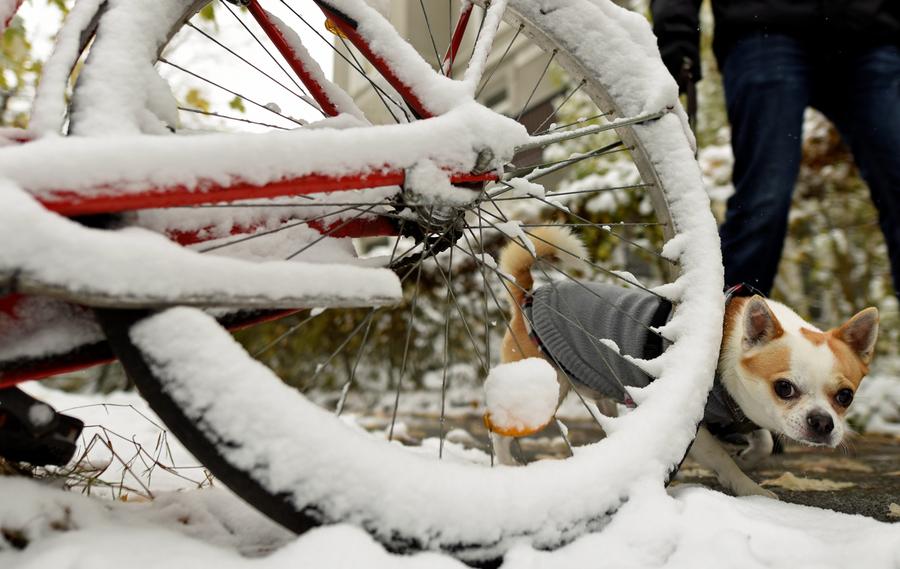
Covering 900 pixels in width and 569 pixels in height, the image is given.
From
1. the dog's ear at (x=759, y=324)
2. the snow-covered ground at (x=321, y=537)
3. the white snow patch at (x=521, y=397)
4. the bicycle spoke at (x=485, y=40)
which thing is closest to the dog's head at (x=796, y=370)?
the dog's ear at (x=759, y=324)

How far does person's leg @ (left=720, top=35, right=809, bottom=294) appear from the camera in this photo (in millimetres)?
1680

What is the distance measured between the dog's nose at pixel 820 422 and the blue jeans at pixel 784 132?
444 millimetres

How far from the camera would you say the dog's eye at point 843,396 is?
1.54 m

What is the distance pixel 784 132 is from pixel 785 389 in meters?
0.73

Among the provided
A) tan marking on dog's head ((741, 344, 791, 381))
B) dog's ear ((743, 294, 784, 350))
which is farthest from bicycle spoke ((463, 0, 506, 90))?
tan marking on dog's head ((741, 344, 791, 381))

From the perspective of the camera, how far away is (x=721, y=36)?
1.86 meters

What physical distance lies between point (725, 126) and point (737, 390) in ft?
9.00

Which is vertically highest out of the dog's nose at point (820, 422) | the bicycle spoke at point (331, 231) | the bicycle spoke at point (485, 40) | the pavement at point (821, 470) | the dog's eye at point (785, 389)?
the bicycle spoke at point (485, 40)

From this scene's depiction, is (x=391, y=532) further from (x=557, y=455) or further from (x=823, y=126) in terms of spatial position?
(x=823, y=126)

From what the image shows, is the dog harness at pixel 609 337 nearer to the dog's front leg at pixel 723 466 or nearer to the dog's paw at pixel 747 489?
the dog's front leg at pixel 723 466

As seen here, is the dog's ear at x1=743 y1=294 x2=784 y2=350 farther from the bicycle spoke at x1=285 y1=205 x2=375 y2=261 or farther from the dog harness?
the bicycle spoke at x1=285 y1=205 x2=375 y2=261

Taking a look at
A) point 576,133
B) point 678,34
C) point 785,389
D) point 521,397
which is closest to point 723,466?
point 785,389

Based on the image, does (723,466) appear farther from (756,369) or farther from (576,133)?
(576,133)

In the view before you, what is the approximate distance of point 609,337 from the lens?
1.46 metres
